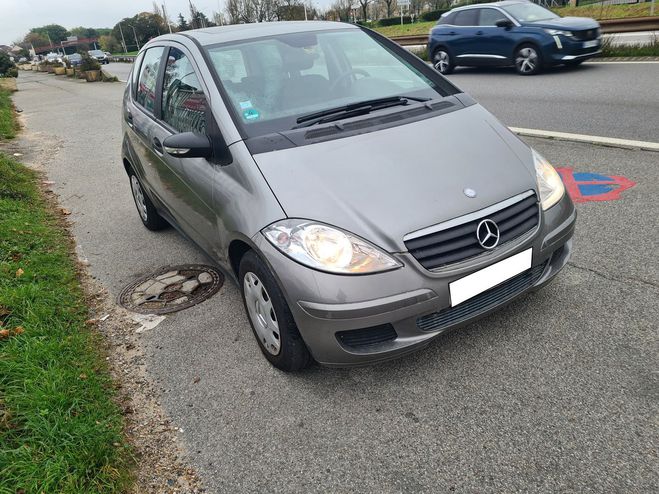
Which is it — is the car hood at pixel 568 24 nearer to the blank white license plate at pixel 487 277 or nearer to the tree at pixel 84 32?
the blank white license plate at pixel 487 277

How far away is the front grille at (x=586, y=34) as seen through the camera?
11430 mm

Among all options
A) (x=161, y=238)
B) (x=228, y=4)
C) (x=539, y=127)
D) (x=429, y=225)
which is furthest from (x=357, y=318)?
(x=228, y=4)

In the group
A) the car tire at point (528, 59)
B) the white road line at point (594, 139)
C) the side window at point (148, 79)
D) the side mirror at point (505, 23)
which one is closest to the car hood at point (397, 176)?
the side window at point (148, 79)

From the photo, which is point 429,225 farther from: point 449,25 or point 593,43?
point 449,25

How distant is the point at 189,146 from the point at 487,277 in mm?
1737

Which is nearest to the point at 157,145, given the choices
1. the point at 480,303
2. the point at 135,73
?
the point at 135,73

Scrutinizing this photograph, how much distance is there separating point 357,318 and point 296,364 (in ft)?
1.84

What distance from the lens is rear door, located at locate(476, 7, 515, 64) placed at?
479 inches

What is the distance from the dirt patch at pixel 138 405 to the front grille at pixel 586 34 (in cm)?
1110

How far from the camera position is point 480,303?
8.35 feet

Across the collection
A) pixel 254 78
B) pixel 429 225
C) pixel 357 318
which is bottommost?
pixel 357 318

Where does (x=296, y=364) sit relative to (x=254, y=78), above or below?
below

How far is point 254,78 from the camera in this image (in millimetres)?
3279

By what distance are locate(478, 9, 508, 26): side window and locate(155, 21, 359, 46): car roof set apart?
9639mm
